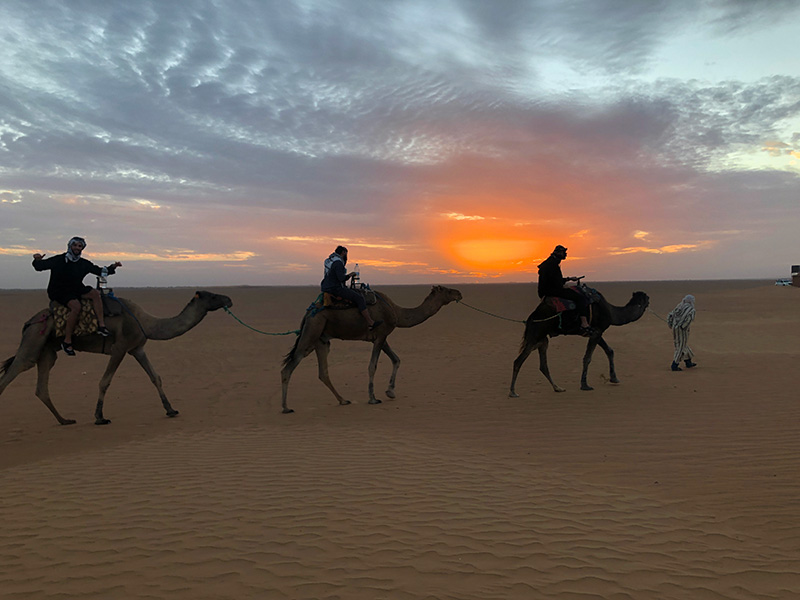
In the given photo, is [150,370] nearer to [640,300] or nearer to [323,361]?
[323,361]

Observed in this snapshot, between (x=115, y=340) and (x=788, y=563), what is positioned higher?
(x=115, y=340)

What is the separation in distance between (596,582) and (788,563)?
1.83 meters

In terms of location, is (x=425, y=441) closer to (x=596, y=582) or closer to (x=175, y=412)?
(x=596, y=582)

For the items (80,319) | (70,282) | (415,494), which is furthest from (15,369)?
(415,494)

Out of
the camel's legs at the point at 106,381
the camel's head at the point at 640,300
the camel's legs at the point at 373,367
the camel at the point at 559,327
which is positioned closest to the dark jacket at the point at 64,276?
the camel's legs at the point at 106,381

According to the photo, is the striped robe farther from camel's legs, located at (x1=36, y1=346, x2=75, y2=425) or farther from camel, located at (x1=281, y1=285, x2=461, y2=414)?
camel's legs, located at (x1=36, y1=346, x2=75, y2=425)

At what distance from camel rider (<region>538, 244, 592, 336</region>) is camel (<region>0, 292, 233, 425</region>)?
6.86 m

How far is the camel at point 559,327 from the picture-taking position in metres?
12.4

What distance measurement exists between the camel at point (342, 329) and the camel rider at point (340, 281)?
26cm

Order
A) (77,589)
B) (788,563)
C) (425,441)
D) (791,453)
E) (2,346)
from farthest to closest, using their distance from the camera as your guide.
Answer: (2,346)
(425,441)
(791,453)
(788,563)
(77,589)

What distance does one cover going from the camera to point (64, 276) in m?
10.1

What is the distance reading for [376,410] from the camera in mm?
Result: 11461

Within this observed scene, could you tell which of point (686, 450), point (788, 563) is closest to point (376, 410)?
point (686, 450)

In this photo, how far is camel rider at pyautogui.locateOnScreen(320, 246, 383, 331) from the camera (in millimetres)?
11438
